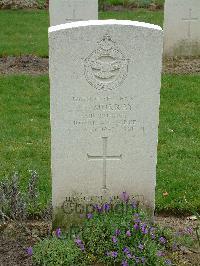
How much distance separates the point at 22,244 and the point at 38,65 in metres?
5.88

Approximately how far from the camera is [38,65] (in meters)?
10.0

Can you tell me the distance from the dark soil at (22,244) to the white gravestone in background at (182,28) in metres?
6.28

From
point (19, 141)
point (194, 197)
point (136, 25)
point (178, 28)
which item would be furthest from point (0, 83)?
point (136, 25)

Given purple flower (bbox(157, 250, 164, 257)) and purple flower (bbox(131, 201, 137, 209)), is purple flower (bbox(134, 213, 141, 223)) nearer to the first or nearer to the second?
purple flower (bbox(131, 201, 137, 209))

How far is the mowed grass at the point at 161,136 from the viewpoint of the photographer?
5.64m

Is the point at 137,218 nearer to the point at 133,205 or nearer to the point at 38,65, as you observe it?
the point at 133,205

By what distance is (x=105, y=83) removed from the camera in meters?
4.37

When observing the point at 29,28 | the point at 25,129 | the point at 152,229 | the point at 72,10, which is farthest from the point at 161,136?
the point at 29,28

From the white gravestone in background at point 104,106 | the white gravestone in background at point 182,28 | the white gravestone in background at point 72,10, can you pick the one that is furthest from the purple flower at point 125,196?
the white gravestone in background at point 182,28

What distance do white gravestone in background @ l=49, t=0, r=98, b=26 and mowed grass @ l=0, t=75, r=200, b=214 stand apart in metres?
1.47

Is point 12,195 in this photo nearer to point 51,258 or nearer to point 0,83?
point 51,258

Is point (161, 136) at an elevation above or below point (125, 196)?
below

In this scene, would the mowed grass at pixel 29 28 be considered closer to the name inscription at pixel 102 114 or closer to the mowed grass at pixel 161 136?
the mowed grass at pixel 161 136

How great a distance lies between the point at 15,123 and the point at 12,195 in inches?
112
